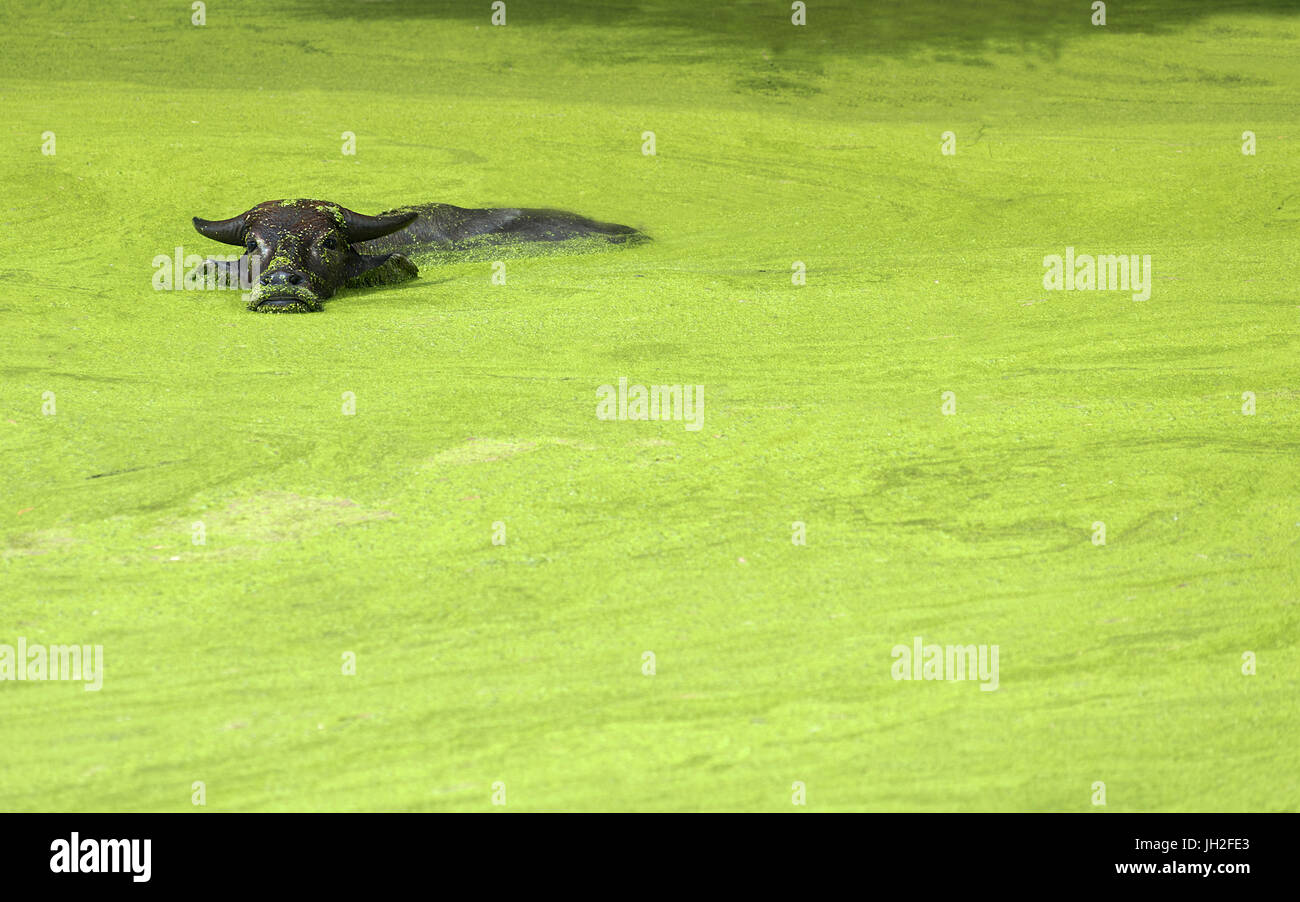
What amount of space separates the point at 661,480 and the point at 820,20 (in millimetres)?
10871

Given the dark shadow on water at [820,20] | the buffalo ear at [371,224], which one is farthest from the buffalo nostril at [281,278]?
the dark shadow on water at [820,20]

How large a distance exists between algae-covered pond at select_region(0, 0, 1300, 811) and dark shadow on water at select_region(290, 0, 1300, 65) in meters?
3.35

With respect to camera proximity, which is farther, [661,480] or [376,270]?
[376,270]

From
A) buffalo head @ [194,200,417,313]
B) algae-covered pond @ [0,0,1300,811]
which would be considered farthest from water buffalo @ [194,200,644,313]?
algae-covered pond @ [0,0,1300,811]

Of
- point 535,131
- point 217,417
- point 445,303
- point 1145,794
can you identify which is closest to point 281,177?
point 535,131

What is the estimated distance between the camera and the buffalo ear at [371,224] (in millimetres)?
7926

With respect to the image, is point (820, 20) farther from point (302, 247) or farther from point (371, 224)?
point (302, 247)

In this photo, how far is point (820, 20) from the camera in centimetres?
1476

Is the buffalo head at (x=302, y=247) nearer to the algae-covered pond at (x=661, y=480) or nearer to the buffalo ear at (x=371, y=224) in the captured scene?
the buffalo ear at (x=371, y=224)

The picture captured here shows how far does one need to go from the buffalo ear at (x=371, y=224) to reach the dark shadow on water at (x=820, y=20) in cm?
603

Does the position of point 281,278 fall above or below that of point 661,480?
above

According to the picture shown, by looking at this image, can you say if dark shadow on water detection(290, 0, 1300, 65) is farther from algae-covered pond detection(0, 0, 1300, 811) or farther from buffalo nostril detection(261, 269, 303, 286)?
buffalo nostril detection(261, 269, 303, 286)

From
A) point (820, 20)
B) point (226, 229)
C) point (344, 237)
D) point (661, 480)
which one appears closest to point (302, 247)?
point (344, 237)

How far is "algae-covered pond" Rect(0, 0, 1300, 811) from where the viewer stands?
346 cm
